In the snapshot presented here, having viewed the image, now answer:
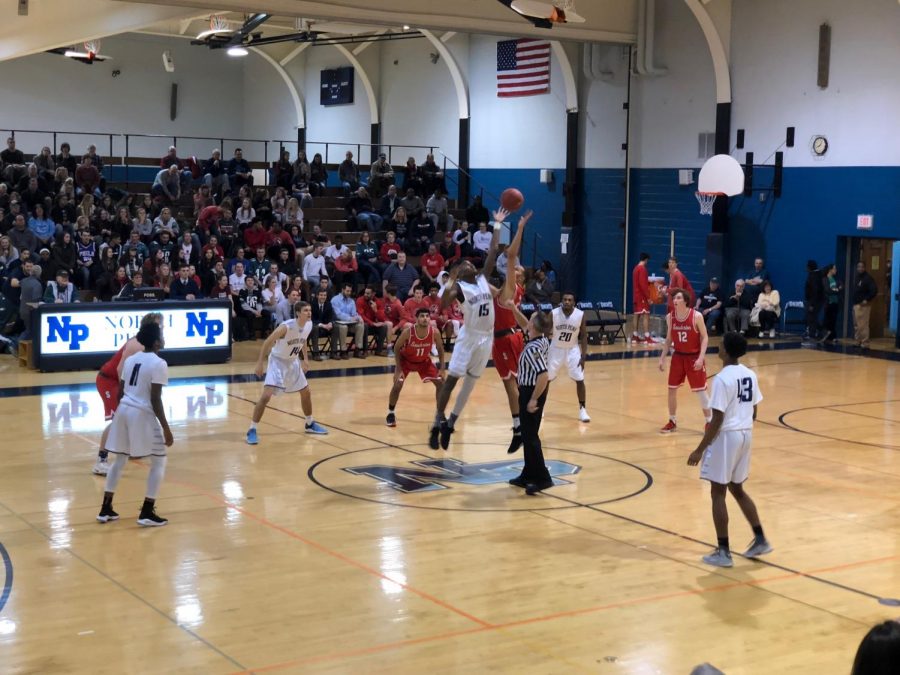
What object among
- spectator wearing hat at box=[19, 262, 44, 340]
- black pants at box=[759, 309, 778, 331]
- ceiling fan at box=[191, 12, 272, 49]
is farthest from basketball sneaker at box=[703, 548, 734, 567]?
ceiling fan at box=[191, 12, 272, 49]

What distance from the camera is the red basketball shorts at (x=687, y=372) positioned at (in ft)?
42.8

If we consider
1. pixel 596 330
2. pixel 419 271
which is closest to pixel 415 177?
pixel 419 271

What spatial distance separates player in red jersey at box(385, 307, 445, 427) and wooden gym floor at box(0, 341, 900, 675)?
1.64 ft

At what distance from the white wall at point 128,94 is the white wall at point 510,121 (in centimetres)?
1016

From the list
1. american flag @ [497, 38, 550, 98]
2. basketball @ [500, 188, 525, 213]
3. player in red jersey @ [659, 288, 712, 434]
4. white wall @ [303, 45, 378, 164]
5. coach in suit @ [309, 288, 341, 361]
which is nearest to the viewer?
basketball @ [500, 188, 525, 213]

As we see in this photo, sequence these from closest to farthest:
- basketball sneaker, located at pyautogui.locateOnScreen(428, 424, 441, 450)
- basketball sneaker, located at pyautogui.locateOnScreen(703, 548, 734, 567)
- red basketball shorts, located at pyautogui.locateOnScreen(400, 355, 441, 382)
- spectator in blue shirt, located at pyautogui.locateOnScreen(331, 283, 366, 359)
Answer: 1. basketball sneaker, located at pyautogui.locateOnScreen(703, 548, 734, 567)
2. basketball sneaker, located at pyautogui.locateOnScreen(428, 424, 441, 450)
3. red basketball shorts, located at pyautogui.locateOnScreen(400, 355, 441, 382)
4. spectator in blue shirt, located at pyautogui.locateOnScreen(331, 283, 366, 359)

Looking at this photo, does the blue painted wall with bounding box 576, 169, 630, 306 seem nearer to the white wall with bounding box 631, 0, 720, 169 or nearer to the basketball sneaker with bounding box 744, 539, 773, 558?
the white wall with bounding box 631, 0, 720, 169

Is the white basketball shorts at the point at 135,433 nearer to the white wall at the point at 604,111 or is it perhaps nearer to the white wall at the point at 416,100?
the white wall at the point at 604,111

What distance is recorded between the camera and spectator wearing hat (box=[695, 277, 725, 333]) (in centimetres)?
2367

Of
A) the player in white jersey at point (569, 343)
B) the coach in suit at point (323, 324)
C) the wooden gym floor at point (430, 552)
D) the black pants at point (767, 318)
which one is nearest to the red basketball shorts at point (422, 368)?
the wooden gym floor at point (430, 552)

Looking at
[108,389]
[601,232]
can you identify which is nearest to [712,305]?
[601,232]

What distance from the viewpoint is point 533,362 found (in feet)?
32.7

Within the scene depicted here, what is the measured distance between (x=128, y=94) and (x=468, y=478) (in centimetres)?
2751

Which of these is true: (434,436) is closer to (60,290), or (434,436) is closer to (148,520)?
(148,520)
